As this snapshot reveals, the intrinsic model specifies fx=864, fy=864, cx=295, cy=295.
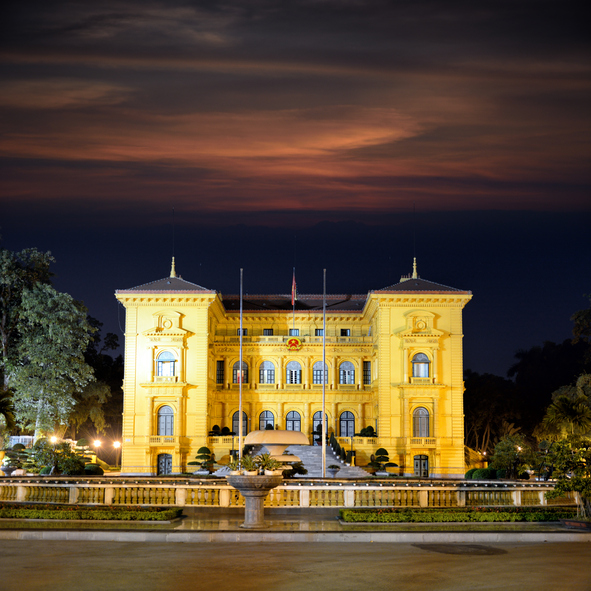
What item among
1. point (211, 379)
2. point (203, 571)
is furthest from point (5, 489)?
point (211, 379)

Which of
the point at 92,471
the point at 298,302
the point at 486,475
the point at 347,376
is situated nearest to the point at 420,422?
the point at 347,376

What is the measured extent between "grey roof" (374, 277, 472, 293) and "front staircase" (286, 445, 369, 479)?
13582mm

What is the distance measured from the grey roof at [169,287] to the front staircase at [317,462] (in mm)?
14605

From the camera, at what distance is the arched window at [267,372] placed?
77.1 meters

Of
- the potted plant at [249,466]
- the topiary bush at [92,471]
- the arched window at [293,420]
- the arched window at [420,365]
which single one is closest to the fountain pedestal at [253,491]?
the potted plant at [249,466]

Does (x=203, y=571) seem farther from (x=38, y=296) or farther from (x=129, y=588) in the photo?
(x=38, y=296)

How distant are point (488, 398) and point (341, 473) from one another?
38.8 m

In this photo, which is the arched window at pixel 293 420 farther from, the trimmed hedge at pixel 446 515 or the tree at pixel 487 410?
the trimmed hedge at pixel 446 515

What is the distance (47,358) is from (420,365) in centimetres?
2909

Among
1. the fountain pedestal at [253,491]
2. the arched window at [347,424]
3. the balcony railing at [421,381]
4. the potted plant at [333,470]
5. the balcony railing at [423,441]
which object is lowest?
the potted plant at [333,470]

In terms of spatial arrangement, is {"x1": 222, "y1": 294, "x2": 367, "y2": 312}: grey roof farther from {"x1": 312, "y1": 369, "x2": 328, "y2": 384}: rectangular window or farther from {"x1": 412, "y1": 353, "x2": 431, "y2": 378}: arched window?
{"x1": 412, "y1": 353, "x2": 431, "y2": 378}: arched window

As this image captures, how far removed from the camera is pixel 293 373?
77188 mm

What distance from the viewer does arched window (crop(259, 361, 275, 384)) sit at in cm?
7706

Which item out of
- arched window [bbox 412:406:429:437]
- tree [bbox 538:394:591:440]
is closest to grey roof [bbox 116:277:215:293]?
arched window [bbox 412:406:429:437]
